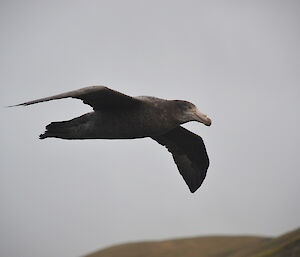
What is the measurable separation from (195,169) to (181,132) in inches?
36.3

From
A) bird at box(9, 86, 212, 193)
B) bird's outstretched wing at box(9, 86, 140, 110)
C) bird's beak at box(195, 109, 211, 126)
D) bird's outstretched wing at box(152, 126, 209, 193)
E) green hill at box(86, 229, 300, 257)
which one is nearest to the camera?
bird's outstretched wing at box(9, 86, 140, 110)

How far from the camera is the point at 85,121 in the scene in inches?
286

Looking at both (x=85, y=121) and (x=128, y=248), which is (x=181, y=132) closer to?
(x=85, y=121)

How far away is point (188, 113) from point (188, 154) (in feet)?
7.28

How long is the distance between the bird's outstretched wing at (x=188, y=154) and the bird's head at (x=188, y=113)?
5.21ft

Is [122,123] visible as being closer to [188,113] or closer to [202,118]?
[188,113]

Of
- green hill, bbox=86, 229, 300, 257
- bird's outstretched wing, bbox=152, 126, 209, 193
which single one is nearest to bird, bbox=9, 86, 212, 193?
bird's outstretched wing, bbox=152, 126, 209, 193

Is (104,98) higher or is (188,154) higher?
(104,98)

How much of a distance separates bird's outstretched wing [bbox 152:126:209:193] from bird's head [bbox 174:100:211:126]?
62.6 inches

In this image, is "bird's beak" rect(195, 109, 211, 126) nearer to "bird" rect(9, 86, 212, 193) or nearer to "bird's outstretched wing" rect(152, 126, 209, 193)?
"bird" rect(9, 86, 212, 193)

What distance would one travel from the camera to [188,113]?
7039mm

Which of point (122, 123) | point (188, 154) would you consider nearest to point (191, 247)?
point (188, 154)

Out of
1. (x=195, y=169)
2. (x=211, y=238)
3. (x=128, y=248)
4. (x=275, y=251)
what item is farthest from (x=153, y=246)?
(x=195, y=169)

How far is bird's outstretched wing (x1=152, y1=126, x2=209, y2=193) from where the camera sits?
878cm
